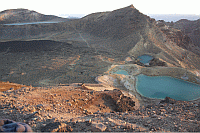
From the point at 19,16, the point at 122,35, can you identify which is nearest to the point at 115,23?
the point at 122,35

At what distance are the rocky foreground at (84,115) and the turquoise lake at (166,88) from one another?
287 inches

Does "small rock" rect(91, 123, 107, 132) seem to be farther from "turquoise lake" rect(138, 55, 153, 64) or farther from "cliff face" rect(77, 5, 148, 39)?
"cliff face" rect(77, 5, 148, 39)

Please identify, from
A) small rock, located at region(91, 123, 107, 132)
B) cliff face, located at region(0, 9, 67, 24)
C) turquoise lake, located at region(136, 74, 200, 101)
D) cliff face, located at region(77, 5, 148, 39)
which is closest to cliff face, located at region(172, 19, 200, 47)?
cliff face, located at region(77, 5, 148, 39)

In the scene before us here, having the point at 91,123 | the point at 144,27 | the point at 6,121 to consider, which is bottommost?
the point at 91,123

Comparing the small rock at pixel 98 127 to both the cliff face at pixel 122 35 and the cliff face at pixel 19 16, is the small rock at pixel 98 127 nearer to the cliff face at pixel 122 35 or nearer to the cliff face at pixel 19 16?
the cliff face at pixel 122 35

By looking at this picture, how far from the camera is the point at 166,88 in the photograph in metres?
→ 20.9

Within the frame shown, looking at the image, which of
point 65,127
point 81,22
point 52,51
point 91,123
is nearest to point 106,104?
point 91,123

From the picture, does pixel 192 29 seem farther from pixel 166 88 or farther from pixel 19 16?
pixel 19 16

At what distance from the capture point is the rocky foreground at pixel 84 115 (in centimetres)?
643

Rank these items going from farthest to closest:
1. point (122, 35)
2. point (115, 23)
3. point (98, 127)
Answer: point (115, 23) → point (122, 35) → point (98, 127)

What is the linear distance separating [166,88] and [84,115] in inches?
608

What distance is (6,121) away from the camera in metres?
5.69

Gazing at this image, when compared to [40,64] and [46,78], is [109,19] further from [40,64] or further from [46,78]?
[46,78]

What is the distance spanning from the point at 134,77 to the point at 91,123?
57.6 ft
